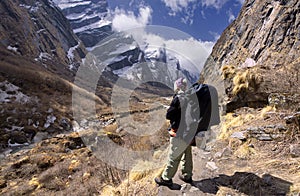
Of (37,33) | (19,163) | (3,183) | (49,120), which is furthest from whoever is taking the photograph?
(37,33)

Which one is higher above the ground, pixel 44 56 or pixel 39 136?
pixel 44 56

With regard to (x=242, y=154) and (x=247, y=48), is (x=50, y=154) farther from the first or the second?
(x=247, y=48)

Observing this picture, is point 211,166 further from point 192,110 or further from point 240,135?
point 192,110

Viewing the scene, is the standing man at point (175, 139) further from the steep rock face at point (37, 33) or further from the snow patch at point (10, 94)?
the steep rock face at point (37, 33)

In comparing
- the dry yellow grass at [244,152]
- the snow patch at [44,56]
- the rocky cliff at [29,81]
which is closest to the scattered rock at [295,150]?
the dry yellow grass at [244,152]

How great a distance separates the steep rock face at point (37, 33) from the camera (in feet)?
186

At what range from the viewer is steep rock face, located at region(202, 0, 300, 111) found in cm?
704

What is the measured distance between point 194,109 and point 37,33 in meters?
80.7

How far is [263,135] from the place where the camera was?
516 centimetres

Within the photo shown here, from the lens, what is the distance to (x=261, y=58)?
18734 mm

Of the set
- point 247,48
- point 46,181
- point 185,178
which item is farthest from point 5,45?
point 185,178

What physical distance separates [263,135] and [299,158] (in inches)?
46.9

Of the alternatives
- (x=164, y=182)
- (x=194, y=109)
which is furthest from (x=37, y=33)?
(x=194, y=109)

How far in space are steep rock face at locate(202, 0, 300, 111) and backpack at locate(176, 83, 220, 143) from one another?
3.30m
